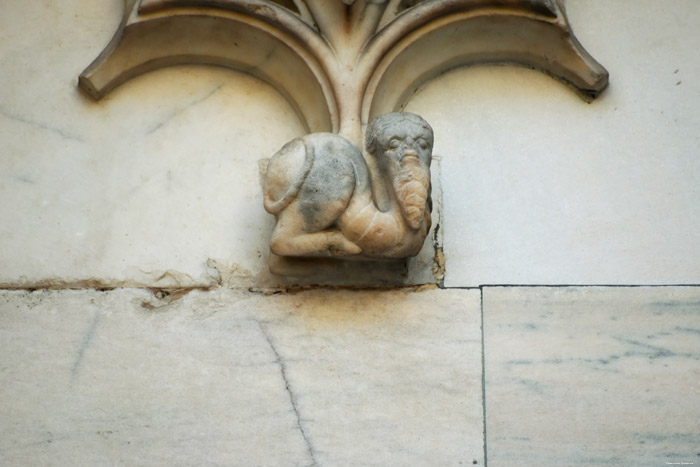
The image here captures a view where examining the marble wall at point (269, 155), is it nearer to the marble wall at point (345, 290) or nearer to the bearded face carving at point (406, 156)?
the marble wall at point (345, 290)

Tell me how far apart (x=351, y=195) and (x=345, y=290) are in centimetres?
29

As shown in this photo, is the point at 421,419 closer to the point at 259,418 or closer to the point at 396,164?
the point at 259,418

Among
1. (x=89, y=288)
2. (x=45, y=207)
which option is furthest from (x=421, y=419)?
(x=45, y=207)

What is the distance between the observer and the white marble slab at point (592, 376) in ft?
8.06

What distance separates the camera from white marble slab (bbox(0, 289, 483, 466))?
244 centimetres

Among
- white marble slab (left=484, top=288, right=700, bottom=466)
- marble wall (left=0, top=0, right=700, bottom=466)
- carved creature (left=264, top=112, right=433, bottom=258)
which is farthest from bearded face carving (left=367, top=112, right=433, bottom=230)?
white marble slab (left=484, top=288, right=700, bottom=466)

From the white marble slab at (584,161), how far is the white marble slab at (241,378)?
9.3 inches

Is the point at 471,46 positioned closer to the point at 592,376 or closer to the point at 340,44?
the point at 340,44

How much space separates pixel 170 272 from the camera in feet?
8.68

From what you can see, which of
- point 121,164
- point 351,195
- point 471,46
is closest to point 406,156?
point 351,195

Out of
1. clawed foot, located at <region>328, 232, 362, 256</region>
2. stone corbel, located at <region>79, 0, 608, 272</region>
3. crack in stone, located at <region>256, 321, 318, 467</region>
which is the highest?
stone corbel, located at <region>79, 0, 608, 272</region>

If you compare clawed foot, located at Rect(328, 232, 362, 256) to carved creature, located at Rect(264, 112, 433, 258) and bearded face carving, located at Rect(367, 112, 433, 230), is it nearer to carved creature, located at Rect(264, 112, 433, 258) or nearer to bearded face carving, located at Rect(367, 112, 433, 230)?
carved creature, located at Rect(264, 112, 433, 258)

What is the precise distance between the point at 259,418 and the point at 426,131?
0.85 meters

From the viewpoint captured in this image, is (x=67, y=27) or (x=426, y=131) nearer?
(x=426, y=131)
